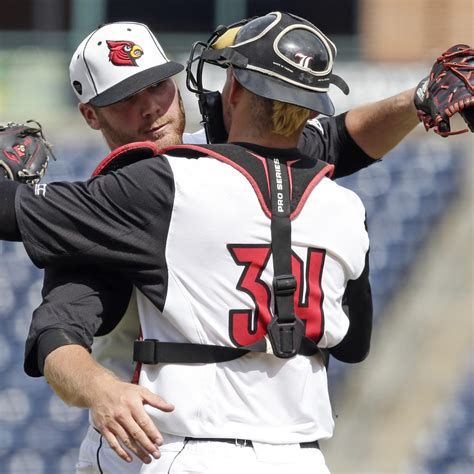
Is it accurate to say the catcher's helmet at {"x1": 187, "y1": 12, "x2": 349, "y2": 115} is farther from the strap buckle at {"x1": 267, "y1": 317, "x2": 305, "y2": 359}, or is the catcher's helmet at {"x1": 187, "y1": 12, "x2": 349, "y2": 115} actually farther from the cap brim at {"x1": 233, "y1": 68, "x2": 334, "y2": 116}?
the strap buckle at {"x1": 267, "y1": 317, "x2": 305, "y2": 359}

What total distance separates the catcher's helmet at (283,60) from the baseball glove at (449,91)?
0.35 meters

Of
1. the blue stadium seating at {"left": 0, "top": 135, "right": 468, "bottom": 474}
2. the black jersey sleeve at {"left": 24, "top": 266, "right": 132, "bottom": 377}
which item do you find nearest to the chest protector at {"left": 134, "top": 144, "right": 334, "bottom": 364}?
the black jersey sleeve at {"left": 24, "top": 266, "right": 132, "bottom": 377}

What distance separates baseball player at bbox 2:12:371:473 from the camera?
2.56 meters

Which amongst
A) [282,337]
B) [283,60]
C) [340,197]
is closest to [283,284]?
[282,337]

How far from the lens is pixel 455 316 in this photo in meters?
8.02

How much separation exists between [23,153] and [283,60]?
2.55 feet

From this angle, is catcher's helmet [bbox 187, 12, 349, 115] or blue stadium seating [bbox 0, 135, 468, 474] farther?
blue stadium seating [bbox 0, 135, 468, 474]

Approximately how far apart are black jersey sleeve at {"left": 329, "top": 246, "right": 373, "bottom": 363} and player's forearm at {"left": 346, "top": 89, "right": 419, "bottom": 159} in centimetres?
57

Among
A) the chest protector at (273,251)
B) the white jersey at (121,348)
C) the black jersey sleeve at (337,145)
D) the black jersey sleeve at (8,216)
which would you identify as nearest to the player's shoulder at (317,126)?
the black jersey sleeve at (337,145)

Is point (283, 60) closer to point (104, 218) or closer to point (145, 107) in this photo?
point (104, 218)

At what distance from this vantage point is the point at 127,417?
2.39 metres

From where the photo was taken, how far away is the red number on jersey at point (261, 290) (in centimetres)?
258

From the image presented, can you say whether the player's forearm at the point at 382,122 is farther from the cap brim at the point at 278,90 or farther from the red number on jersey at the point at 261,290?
the red number on jersey at the point at 261,290

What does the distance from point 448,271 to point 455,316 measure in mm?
332
